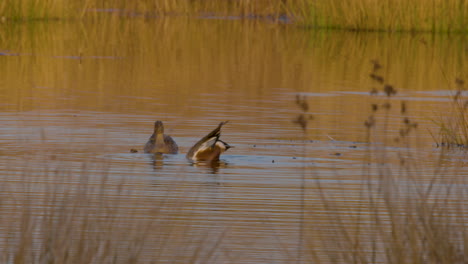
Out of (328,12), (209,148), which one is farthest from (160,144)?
(328,12)

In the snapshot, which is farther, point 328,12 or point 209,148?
point 328,12

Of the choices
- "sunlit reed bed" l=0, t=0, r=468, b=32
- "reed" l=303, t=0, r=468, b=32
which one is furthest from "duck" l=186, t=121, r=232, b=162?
"reed" l=303, t=0, r=468, b=32

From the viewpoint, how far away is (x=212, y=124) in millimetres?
14242

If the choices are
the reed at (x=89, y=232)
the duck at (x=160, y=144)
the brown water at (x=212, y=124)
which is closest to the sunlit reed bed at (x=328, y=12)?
the brown water at (x=212, y=124)

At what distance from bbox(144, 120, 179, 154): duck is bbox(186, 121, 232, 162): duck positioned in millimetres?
236

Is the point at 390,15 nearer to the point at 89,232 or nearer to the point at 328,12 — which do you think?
the point at 328,12

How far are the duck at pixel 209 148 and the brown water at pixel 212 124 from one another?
0.44ft

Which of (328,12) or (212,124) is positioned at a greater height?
(328,12)

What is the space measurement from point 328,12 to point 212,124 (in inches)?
763

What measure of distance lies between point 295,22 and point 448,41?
22.2 ft

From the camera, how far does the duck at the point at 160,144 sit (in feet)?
39.5

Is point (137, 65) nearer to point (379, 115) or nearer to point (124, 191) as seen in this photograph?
point (379, 115)

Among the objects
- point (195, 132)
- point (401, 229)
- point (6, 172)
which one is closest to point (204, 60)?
point (195, 132)

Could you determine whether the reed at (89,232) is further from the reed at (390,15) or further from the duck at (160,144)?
the reed at (390,15)
